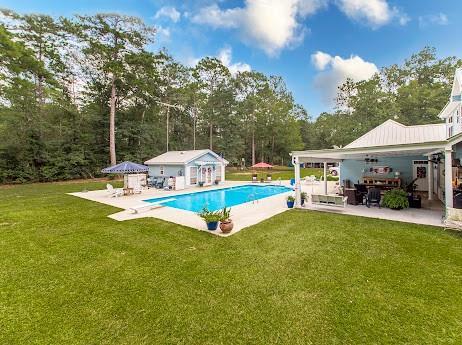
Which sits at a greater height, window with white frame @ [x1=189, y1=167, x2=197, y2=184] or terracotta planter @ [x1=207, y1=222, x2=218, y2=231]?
window with white frame @ [x1=189, y1=167, x2=197, y2=184]

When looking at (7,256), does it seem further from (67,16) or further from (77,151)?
(67,16)

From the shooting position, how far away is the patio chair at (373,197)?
10875 millimetres

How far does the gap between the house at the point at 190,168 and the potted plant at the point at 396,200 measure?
14067 mm

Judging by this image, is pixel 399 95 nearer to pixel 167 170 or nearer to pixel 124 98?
pixel 167 170

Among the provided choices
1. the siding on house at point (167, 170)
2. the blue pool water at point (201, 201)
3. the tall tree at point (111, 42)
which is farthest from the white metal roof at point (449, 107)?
the tall tree at point (111, 42)

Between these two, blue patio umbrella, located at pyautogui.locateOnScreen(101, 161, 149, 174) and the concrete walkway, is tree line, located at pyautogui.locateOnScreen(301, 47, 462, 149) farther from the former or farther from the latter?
blue patio umbrella, located at pyautogui.locateOnScreen(101, 161, 149, 174)

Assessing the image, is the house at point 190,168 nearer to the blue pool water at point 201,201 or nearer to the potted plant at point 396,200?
the blue pool water at point 201,201

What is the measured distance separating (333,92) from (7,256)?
44.5 metres

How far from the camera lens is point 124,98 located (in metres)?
29.0

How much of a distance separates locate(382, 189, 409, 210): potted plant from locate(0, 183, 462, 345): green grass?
300 cm

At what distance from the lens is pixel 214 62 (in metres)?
36.8

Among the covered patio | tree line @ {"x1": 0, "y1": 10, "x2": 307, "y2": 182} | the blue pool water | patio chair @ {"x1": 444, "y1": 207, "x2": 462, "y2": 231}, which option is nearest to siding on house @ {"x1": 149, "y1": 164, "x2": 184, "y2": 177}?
the blue pool water

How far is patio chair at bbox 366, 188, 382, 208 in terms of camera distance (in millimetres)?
10875

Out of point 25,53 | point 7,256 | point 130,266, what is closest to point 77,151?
point 25,53
